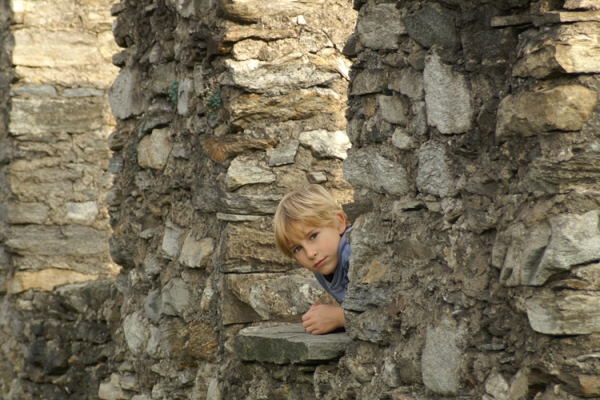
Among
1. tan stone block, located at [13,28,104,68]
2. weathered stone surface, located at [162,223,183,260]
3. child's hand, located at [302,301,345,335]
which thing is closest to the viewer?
child's hand, located at [302,301,345,335]

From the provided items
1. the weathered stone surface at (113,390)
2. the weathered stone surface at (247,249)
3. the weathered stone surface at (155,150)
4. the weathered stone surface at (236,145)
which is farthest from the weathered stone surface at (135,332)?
the weathered stone surface at (236,145)

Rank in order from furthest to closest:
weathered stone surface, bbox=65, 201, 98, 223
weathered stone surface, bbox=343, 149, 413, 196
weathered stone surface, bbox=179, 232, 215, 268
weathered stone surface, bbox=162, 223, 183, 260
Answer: weathered stone surface, bbox=65, 201, 98, 223
weathered stone surface, bbox=162, 223, 183, 260
weathered stone surface, bbox=179, 232, 215, 268
weathered stone surface, bbox=343, 149, 413, 196

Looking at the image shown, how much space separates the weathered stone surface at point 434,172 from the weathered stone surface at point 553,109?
309 millimetres

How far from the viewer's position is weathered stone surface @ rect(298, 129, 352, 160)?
338 centimetres

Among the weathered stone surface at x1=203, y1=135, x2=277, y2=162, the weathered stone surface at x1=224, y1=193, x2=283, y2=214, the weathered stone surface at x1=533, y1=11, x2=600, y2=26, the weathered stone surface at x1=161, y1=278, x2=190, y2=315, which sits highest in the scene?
the weathered stone surface at x1=533, y1=11, x2=600, y2=26

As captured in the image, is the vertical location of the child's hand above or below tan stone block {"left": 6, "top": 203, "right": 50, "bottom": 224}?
above

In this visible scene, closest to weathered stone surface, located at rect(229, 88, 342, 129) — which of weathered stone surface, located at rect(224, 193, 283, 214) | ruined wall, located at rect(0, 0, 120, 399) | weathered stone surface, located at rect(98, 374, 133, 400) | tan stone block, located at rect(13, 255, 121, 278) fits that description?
weathered stone surface, located at rect(224, 193, 283, 214)

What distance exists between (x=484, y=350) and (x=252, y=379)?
4.29 feet

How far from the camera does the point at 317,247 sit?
8.99ft

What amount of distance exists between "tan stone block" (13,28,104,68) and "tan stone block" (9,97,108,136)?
0.83 ft

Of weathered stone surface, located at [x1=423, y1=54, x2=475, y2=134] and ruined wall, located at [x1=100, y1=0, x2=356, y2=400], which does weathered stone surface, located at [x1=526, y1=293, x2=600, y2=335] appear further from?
ruined wall, located at [x1=100, y1=0, x2=356, y2=400]

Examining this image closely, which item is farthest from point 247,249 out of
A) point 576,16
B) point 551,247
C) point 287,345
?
point 576,16

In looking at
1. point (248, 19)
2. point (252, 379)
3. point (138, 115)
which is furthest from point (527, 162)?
point (138, 115)

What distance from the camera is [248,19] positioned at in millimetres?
3346
